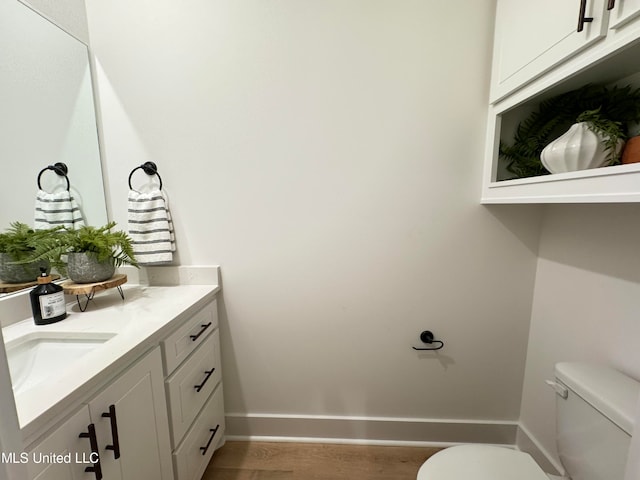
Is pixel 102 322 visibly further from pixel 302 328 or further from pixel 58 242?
pixel 302 328

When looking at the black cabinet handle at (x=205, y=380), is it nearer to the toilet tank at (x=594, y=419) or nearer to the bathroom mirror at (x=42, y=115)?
the bathroom mirror at (x=42, y=115)

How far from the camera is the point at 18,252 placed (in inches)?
39.8

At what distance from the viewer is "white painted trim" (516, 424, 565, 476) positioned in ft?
3.80

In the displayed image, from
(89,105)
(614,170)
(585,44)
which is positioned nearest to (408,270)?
(614,170)

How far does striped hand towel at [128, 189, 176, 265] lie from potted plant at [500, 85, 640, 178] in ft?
5.24

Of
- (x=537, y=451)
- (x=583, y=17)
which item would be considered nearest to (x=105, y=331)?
(x=583, y=17)

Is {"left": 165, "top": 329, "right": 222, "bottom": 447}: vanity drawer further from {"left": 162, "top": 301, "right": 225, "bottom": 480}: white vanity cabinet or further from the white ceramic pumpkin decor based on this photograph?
the white ceramic pumpkin decor

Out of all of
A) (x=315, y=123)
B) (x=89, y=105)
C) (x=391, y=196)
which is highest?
(x=89, y=105)

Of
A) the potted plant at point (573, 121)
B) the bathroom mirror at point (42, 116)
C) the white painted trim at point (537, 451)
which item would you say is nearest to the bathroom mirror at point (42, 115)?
the bathroom mirror at point (42, 116)

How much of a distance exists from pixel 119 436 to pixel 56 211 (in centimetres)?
101

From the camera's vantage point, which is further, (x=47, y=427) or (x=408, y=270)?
(x=408, y=270)

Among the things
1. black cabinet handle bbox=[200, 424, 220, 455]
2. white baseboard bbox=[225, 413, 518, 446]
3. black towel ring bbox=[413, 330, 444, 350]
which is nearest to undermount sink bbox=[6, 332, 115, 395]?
black cabinet handle bbox=[200, 424, 220, 455]

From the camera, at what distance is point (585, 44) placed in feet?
2.30

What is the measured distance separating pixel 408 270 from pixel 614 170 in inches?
30.6
